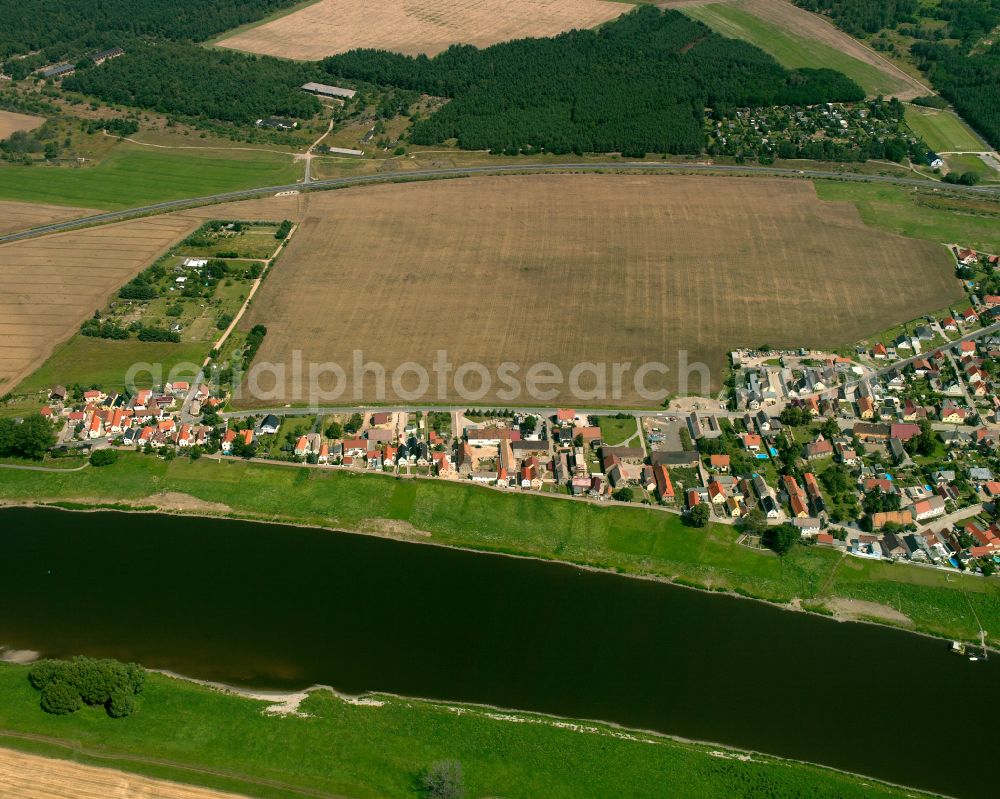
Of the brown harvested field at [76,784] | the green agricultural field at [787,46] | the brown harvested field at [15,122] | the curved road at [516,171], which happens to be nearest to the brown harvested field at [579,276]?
the curved road at [516,171]

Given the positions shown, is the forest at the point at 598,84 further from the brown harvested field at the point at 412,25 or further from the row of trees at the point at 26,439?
the row of trees at the point at 26,439

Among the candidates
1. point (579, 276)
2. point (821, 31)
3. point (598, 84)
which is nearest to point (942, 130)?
point (821, 31)

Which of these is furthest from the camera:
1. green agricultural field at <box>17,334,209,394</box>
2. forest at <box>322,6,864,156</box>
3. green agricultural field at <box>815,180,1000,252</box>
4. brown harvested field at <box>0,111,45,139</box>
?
brown harvested field at <box>0,111,45,139</box>

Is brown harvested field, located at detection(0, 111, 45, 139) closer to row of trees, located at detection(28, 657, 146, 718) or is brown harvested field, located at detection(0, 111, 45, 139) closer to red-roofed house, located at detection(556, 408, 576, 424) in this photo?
red-roofed house, located at detection(556, 408, 576, 424)

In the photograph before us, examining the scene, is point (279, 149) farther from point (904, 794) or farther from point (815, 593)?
point (904, 794)

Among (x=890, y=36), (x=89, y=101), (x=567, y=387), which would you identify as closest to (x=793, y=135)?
(x=890, y=36)

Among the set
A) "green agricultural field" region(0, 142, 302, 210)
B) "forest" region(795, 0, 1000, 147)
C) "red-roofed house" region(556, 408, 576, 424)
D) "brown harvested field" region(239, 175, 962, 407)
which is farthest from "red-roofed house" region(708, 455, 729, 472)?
"forest" region(795, 0, 1000, 147)

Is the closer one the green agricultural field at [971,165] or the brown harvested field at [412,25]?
the green agricultural field at [971,165]
